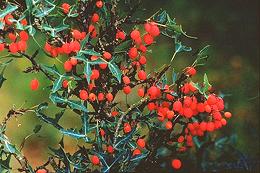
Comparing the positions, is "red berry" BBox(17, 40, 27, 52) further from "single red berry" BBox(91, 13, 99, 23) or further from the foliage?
"single red berry" BBox(91, 13, 99, 23)

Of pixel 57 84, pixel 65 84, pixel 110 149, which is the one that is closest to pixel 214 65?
pixel 110 149

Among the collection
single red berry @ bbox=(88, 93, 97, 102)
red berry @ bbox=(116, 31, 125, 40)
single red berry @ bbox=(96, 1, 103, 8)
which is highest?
single red berry @ bbox=(96, 1, 103, 8)

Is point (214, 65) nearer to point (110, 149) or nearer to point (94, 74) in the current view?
point (110, 149)

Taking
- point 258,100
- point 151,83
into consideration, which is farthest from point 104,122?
point 258,100

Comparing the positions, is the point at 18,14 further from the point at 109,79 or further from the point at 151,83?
the point at 151,83

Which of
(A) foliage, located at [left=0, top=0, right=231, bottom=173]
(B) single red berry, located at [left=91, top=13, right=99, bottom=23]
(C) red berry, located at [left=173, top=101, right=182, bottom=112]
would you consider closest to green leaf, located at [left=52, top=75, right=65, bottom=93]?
(A) foliage, located at [left=0, top=0, right=231, bottom=173]

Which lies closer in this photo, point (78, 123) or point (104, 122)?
point (104, 122)

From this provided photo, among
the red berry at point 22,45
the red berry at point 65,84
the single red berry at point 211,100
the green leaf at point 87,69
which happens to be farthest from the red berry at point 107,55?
the single red berry at point 211,100

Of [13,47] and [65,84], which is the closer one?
[13,47]
